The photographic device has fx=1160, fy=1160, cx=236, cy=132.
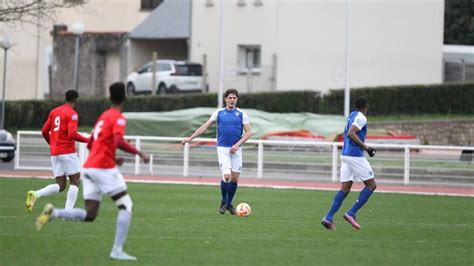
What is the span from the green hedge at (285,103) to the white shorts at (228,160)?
27.9m

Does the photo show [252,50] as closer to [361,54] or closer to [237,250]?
[361,54]

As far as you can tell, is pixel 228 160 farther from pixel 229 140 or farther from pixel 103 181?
pixel 103 181

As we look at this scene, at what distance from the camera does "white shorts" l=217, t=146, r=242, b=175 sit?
19672mm

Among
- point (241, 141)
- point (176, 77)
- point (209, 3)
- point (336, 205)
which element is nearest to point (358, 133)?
point (336, 205)

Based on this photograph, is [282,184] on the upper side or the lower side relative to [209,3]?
lower

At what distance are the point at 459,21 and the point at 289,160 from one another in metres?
37.5

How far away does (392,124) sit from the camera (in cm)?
4566

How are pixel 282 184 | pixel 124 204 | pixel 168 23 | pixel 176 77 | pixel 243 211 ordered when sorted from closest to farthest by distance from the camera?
pixel 124 204, pixel 243 211, pixel 282 184, pixel 176 77, pixel 168 23

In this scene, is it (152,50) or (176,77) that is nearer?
(176,77)

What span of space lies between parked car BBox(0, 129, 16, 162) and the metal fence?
0.82m

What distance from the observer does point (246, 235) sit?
52.7ft

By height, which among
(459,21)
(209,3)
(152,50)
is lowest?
(152,50)

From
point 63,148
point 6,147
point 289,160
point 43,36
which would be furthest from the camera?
point 43,36

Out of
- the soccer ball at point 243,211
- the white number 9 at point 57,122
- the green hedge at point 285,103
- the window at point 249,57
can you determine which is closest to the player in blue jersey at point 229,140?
the soccer ball at point 243,211
